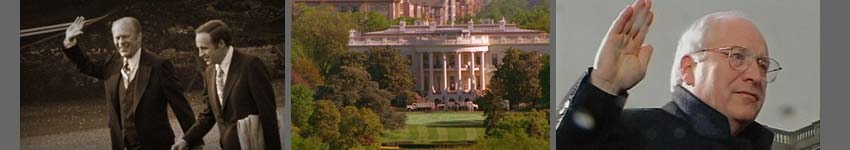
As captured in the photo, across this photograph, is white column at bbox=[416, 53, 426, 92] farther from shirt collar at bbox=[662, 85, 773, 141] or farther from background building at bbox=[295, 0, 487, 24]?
shirt collar at bbox=[662, 85, 773, 141]

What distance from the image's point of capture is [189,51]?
10.4 meters

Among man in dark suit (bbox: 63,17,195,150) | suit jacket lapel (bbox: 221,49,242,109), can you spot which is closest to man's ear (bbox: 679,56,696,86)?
suit jacket lapel (bbox: 221,49,242,109)

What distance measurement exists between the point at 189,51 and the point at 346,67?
106 cm

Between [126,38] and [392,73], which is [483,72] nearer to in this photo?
[392,73]

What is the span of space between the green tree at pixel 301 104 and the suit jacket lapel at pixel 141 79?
38.7 inches

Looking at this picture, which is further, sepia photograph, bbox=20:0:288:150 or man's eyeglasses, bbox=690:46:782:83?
sepia photograph, bbox=20:0:288:150

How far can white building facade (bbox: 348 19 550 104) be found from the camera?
33.9 ft

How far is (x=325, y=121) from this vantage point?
10.4 meters

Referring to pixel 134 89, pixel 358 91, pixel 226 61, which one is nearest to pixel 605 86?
pixel 358 91

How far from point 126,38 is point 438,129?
2199 mm

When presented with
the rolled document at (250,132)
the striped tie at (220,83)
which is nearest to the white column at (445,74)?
the rolled document at (250,132)

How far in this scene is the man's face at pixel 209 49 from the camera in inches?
408

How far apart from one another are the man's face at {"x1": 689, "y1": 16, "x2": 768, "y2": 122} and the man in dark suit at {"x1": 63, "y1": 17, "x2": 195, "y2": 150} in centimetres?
344

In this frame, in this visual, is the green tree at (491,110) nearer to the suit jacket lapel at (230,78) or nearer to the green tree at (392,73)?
the green tree at (392,73)
